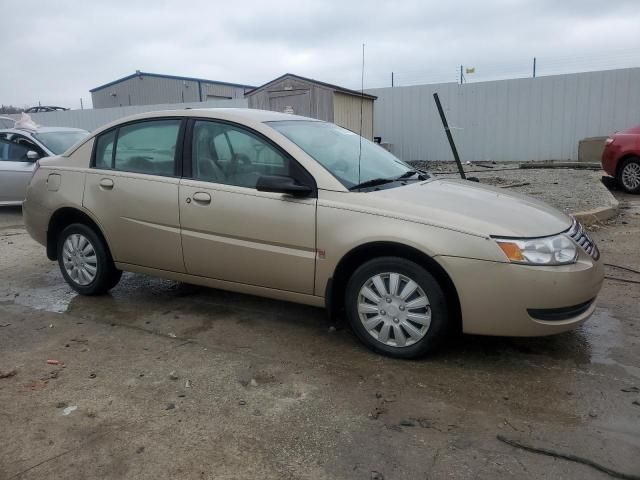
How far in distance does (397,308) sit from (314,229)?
0.76 meters

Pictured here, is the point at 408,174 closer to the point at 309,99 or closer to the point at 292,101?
the point at 309,99

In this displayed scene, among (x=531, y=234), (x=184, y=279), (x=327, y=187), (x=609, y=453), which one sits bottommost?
(x=609, y=453)

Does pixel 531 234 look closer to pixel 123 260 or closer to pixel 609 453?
pixel 609 453

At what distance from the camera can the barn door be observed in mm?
14664

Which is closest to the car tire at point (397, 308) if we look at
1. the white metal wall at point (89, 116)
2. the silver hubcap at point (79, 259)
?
the silver hubcap at point (79, 259)

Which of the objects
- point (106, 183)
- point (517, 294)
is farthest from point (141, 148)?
point (517, 294)

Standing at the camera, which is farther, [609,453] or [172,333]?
[172,333]

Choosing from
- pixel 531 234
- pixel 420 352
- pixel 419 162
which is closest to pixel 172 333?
pixel 420 352

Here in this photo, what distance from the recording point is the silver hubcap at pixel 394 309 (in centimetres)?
351

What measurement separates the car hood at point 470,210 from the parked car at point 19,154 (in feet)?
25.1

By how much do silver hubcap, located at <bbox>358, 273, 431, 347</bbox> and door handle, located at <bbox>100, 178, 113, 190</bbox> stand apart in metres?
2.39

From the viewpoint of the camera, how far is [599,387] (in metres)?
3.25

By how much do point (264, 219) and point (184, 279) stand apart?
101 centimetres

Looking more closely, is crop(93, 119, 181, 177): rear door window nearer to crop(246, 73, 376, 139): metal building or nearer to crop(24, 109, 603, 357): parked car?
crop(24, 109, 603, 357): parked car
